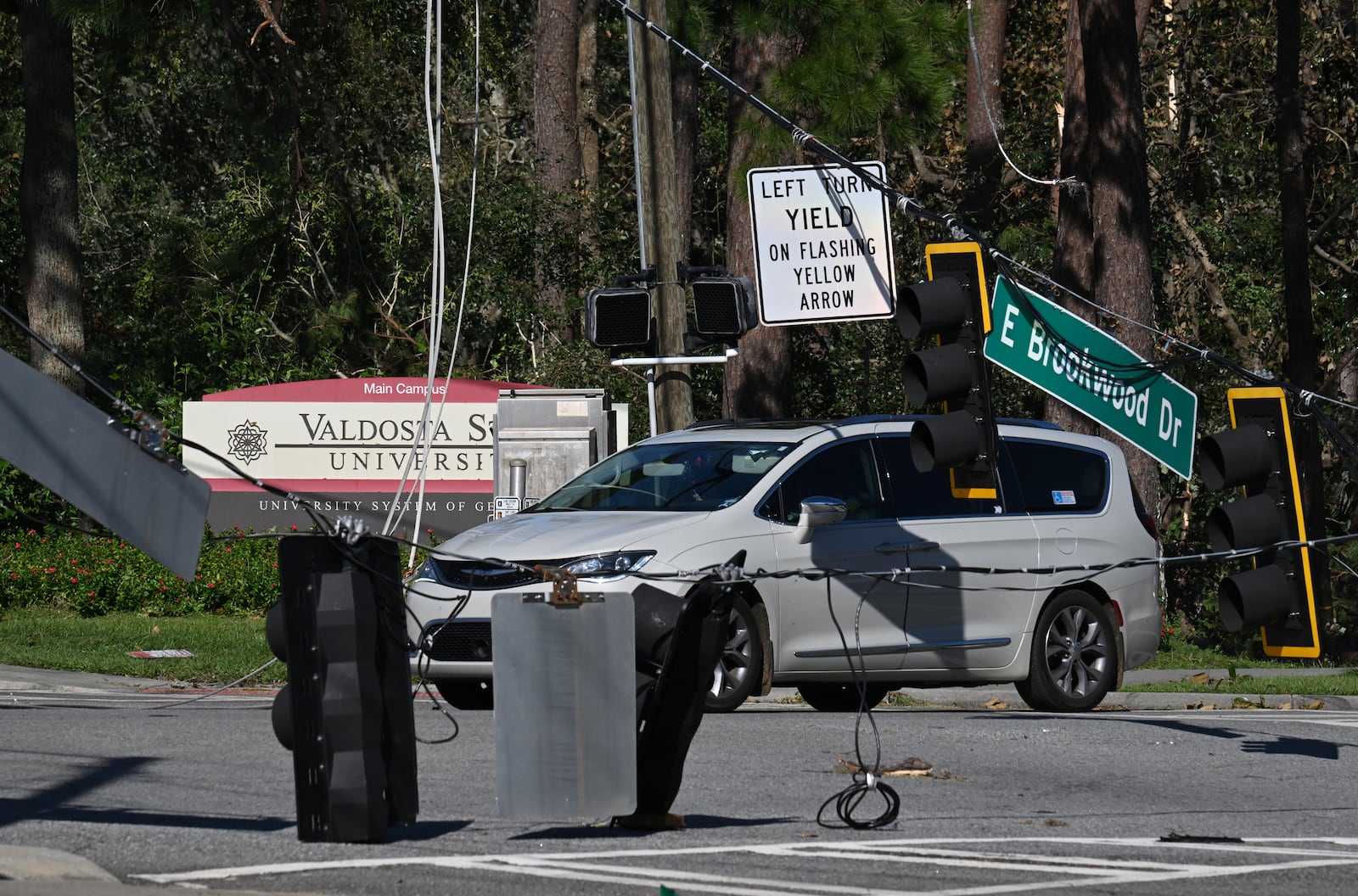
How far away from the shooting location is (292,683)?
689 centimetres

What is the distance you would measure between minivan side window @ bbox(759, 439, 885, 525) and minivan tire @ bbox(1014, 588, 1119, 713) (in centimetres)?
150

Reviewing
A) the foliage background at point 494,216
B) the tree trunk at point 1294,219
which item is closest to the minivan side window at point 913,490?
the tree trunk at point 1294,219

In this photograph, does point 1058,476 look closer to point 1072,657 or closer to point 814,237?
point 1072,657

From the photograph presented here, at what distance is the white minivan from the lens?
1171cm

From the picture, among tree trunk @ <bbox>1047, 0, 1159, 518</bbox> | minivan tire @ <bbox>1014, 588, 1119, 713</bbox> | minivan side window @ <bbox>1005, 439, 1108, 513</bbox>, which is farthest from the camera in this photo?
tree trunk @ <bbox>1047, 0, 1159, 518</bbox>

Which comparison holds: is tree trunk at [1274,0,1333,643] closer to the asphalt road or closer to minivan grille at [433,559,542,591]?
the asphalt road

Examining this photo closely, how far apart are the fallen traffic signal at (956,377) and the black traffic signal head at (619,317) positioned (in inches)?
195

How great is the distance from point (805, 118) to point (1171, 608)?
39.5ft

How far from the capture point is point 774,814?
8.29m

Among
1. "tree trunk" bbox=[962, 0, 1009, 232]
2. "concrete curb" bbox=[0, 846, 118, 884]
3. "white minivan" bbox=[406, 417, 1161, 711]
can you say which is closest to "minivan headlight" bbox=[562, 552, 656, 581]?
"white minivan" bbox=[406, 417, 1161, 711]

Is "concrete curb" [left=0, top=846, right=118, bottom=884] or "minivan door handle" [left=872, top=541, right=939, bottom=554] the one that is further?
"minivan door handle" [left=872, top=541, right=939, bottom=554]

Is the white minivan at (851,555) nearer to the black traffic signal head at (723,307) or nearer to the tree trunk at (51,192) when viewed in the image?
the black traffic signal head at (723,307)

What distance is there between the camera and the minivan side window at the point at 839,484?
484 inches

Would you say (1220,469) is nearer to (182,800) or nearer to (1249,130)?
Answer: (182,800)
